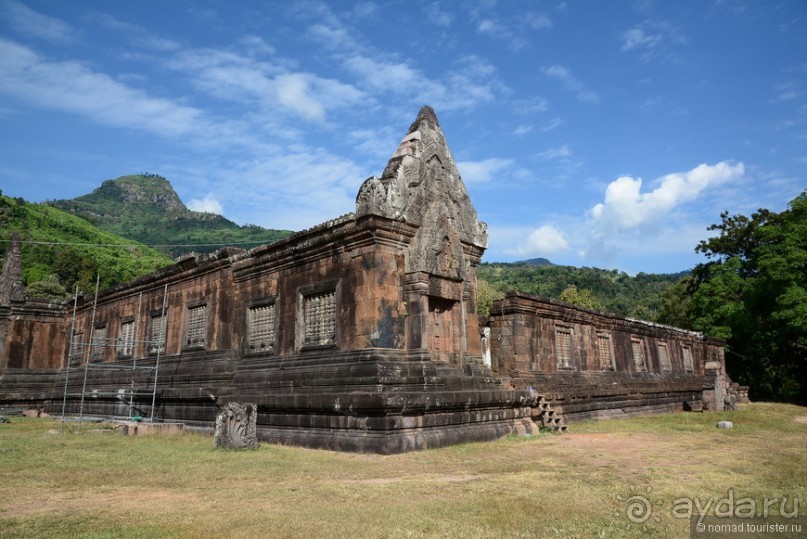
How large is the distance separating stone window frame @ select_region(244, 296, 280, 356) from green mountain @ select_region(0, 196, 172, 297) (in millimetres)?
29539

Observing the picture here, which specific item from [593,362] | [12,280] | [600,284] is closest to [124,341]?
[12,280]

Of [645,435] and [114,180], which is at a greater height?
[114,180]

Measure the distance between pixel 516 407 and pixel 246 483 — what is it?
7.50m

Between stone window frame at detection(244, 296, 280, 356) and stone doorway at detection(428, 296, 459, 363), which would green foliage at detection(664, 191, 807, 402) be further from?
stone window frame at detection(244, 296, 280, 356)

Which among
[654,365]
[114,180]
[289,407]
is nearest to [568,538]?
[289,407]

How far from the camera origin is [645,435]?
13477 millimetres

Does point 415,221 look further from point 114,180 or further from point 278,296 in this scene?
point 114,180

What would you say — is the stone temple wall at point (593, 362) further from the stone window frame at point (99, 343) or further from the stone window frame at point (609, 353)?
the stone window frame at point (99, 343)

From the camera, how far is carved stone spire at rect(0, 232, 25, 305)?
24094mm

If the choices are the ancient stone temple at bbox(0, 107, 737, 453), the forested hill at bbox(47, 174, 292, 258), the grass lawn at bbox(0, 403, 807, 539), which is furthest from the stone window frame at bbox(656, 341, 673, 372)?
the forested hill at bbox(47, 174, 292, 258)

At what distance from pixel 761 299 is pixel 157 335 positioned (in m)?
29.3

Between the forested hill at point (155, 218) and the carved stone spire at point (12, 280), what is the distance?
7446 centimetres

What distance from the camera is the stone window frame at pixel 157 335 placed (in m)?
17.6

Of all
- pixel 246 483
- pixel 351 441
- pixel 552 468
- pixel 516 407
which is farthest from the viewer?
pixel 516 407
